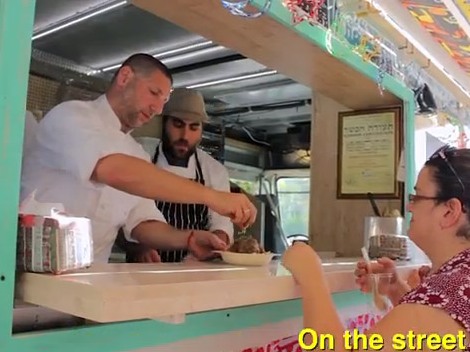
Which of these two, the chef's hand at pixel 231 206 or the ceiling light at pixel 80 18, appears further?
the ceiling light at pixel 80 18

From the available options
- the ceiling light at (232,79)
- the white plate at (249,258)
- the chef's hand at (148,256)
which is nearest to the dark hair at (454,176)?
the white plate at (249,258)

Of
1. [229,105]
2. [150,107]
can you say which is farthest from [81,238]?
[229,105]

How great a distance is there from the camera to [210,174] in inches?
111

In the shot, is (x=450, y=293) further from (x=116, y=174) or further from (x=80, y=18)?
(x=80, y=18)

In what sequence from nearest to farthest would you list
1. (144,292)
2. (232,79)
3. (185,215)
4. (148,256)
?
(144,292) < (148,256) < (185,215) < (232,79)

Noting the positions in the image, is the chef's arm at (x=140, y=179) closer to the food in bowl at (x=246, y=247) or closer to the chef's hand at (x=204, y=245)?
the food in bowl at (x=246, y=247)

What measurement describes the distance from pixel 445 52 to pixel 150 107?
233 centimetres

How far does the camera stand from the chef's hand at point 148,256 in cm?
193

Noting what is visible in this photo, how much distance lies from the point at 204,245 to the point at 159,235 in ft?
0.81

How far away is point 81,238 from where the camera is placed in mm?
932

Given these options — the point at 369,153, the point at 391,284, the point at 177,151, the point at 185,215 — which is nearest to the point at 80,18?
the point at 177,151

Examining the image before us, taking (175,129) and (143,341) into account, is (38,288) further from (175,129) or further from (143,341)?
(175,129)

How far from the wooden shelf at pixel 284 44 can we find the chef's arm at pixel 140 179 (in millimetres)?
634

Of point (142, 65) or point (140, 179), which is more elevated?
point (142, 65)
